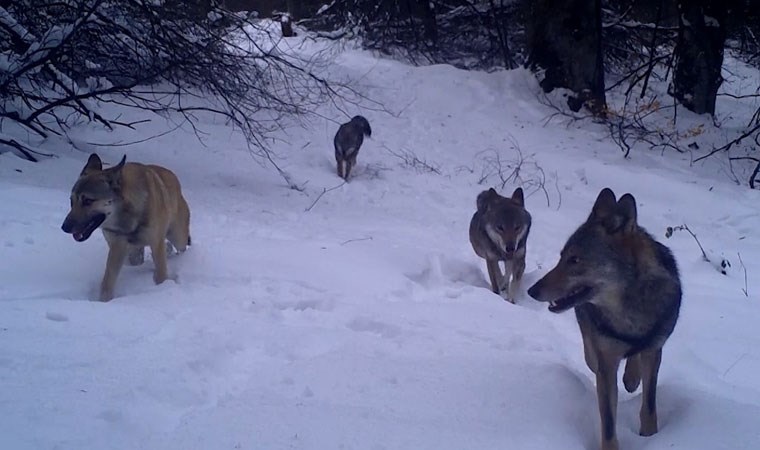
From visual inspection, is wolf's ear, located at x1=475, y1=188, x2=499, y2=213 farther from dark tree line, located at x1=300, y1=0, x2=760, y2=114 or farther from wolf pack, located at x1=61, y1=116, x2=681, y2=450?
dark tree line, located at x1=300, y1=0, x2=760, y2=114

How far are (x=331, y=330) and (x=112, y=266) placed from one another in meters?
2.22

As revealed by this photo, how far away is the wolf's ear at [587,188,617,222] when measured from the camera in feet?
13.4

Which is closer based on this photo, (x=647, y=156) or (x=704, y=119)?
(x=647, y=156)

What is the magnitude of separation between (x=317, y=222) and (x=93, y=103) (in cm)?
560

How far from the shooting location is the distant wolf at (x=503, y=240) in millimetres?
7535

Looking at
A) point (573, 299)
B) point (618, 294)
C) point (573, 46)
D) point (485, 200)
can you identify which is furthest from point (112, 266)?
point (573, 46)

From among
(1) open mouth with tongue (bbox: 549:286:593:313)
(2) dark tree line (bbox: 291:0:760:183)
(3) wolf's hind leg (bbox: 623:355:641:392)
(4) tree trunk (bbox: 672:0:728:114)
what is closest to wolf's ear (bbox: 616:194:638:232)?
(1) open mouth with tongue (bbox: 549:286:593:313)

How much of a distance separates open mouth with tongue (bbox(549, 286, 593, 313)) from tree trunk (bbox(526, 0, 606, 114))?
39.3 ft

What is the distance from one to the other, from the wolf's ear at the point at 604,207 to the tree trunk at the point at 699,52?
42.8 ft

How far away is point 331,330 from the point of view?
497cm

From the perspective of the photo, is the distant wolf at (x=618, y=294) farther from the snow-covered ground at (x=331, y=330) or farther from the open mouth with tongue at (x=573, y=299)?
the snow-covered ground at (x=331, y=330)

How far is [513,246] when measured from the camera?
7484mm

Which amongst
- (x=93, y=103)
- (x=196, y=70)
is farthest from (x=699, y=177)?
(x=93, y=103)

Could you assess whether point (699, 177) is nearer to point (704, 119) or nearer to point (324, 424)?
point (704, 119)
